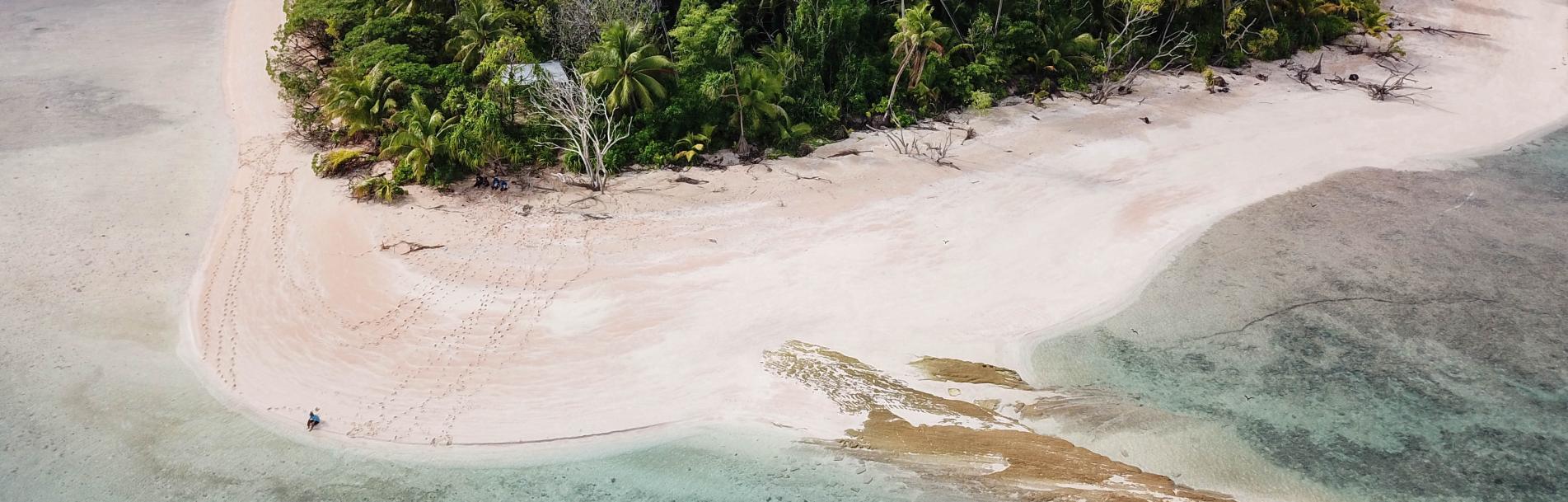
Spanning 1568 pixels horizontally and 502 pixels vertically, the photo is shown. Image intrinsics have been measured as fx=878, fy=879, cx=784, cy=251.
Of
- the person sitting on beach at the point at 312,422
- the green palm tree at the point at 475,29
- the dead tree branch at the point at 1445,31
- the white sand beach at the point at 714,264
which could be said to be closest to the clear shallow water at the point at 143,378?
the person sitting on beach at the point at 312,422

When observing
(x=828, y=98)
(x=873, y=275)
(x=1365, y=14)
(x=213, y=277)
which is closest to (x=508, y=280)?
(x=213, y=277)

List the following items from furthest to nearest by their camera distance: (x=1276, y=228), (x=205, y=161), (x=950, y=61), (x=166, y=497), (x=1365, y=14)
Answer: (x=1365, y=14), (x=950, y=61), (x=205, y=161), (x=1276, y=228), (x=166, y=497)

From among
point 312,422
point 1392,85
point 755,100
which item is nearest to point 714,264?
point 755,100

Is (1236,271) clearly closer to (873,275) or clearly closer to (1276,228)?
(1276,228)

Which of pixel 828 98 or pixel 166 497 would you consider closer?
pixel 166 497

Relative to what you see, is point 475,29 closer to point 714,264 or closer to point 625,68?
point 625,68

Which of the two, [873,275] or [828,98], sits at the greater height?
[828,98]

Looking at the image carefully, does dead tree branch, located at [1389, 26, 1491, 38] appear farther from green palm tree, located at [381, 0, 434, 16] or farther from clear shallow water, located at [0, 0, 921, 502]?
green palm tree, located at [381, 0, 434, 16]

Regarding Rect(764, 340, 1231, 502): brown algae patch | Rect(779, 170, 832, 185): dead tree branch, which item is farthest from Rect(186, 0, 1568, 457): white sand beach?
Rect(764, 340, 1231, 502): brown algae patch
